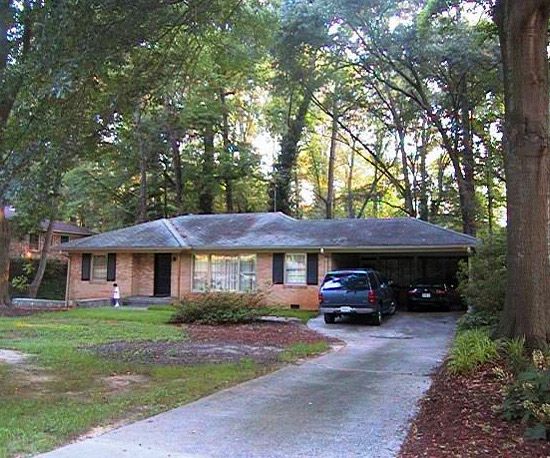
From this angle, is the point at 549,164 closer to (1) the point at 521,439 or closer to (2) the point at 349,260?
(1) the point at 521,439

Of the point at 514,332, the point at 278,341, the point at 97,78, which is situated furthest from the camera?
the point at 278,341

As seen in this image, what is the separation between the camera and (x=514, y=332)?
28.3ft

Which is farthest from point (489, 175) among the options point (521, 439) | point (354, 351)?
point (521, 439)

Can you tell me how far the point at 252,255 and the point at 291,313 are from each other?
4056 millimetres

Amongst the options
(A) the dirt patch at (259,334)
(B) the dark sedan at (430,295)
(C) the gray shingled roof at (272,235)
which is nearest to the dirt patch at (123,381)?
(A) the dirt patch at (259,334)

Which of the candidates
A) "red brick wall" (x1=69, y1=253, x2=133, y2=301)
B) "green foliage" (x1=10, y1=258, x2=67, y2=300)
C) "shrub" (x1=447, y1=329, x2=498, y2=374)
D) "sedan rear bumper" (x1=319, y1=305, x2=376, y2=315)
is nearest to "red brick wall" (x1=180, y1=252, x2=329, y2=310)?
"sedan rear bumper" (x1=319, y1=305, x2=376, y2=315)

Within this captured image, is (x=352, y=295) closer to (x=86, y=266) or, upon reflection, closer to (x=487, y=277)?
(x=487, y=277)

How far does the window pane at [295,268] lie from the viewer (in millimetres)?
23516

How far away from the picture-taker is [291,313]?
21422 millimetres

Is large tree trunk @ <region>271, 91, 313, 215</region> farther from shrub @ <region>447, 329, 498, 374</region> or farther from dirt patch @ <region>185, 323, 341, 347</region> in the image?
shrub @ <region>447, 329, 498, 374</region>

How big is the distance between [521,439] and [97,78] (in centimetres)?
831

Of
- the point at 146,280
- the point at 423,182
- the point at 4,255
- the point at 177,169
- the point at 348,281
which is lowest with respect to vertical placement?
the point at 146,280

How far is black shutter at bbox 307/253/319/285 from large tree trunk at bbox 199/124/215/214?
Answer: 15.2 metres

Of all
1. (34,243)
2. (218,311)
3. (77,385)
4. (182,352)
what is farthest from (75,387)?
(34,243)
